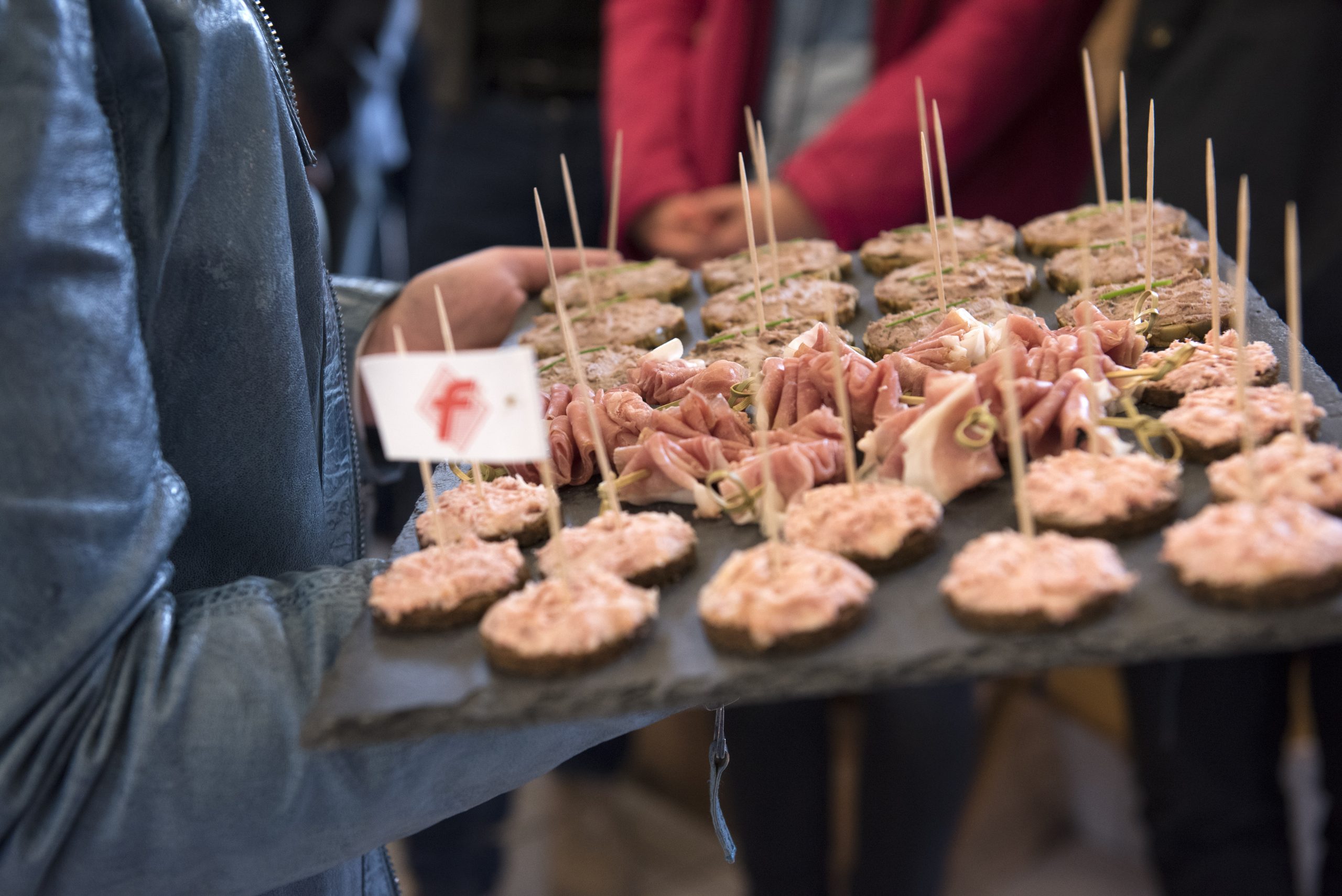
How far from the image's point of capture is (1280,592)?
1.17m

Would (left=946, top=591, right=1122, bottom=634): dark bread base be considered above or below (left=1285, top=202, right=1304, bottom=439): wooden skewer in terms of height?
below

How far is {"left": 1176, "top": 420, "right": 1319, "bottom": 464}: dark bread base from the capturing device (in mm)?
1436

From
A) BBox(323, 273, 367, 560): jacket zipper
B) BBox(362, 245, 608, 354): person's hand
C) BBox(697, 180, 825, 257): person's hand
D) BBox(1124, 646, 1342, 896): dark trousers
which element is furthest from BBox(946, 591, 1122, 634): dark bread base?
BBox(697, 180, 825, 257): person's hand

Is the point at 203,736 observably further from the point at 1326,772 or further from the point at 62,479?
the point at 1326,772

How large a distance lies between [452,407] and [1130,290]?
3.96 feet

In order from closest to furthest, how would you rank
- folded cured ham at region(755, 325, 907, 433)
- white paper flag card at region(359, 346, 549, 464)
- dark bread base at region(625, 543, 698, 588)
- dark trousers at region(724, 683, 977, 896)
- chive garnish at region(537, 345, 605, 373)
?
white paper flag card at region(359, 346, 549, 464) < dark bread base at region(625, 543, 698, 588) < folded cured ham at region(755, 325, 907, 433) < chive garnish at region(537, 345, 605, 373) < dark trousers at region(724, 683, 977, 896)

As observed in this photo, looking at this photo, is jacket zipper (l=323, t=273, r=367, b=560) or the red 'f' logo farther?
jacket zipper (l=323, t=273, r=367, b=560)

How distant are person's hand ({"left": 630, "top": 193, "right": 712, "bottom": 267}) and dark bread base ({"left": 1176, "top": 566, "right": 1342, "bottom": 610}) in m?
2.23

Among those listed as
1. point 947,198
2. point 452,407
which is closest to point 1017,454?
point 452,407

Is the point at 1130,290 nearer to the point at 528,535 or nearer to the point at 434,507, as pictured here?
the point at 528,535

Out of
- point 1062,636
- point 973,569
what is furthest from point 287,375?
point 1062,636

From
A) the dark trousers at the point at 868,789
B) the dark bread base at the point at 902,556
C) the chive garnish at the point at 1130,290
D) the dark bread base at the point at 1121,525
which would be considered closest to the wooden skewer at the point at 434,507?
the dark bread base at the point at 902,556

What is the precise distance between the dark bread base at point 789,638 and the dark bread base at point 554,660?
9 centimetres

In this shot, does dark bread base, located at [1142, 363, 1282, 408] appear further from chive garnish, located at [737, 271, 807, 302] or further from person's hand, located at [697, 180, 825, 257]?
person's hand, located at [697, 180, 825, 257]
